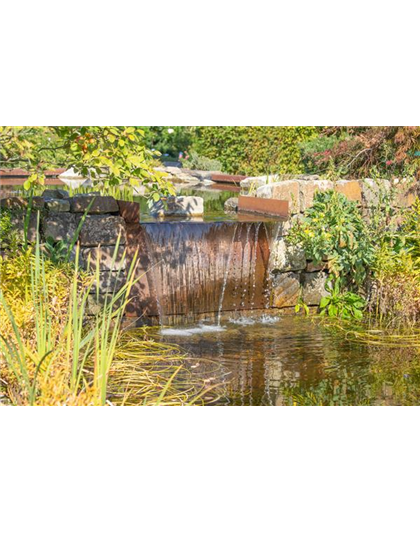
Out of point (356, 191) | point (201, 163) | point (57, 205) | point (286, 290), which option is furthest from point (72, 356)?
point (201, 163)

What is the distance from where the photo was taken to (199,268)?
328 inches

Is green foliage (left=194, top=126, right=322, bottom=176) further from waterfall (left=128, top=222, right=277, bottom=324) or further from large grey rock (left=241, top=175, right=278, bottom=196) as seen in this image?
waterfall (left=128, top=222, right=277, bottom=324)

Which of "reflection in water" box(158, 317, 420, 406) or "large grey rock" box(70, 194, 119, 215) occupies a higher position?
"large grey rock" box(70, 194, 119, 215)

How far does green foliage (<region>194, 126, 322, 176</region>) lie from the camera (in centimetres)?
1484

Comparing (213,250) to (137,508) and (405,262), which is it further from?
(137,508)

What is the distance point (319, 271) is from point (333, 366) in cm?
205

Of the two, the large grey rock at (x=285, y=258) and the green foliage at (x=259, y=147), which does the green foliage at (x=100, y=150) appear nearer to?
the large grey rock at (x=285, y=258)

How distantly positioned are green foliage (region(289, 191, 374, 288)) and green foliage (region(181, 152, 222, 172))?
7.81 metres

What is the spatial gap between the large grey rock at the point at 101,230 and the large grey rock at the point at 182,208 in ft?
7.93

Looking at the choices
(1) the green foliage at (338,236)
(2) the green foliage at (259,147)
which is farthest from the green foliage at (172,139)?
(1) the green foliage at (338,236)

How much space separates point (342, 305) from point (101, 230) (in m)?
2.39

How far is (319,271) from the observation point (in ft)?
28.1

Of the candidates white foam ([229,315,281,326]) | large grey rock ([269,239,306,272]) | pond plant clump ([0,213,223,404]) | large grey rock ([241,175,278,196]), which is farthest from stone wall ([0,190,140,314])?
large grey rock ([241,175,278,196])
